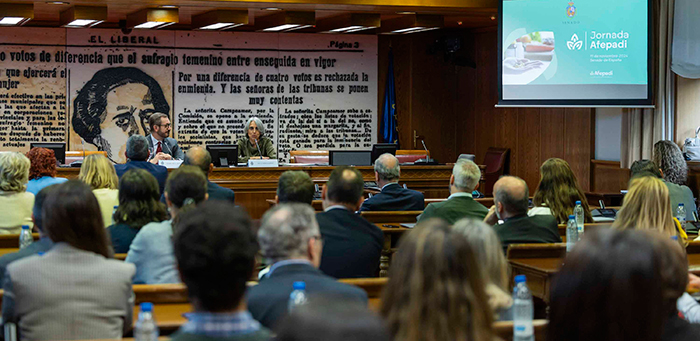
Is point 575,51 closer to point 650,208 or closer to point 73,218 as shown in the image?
point 650,208

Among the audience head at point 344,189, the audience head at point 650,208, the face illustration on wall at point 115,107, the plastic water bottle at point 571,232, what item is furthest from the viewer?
the face illustration on wall at point 115,107

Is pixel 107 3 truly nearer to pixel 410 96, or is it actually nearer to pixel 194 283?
pixel 410 96

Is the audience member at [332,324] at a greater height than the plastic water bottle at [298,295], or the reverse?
the audience member at [332,324]

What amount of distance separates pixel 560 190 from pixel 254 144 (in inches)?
196

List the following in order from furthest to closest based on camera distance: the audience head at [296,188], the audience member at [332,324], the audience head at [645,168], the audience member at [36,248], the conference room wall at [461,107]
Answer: the conference room wall at [461,107] → the audience head at [645,168] → the audience head at [296,188] → the audience member at [36,248] → the audience member at [332,324]

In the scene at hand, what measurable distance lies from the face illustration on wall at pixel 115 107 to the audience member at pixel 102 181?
20.9 feet

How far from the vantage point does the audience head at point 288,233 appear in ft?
8.11

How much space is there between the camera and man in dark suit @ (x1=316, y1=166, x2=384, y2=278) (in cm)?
378

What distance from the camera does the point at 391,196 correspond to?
614 cm

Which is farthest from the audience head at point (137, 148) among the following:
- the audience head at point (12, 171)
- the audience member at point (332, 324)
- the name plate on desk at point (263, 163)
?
the audience member at point (332, 324)

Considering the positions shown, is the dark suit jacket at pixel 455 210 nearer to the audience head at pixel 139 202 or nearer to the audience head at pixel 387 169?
the audience head at pixel 387 169

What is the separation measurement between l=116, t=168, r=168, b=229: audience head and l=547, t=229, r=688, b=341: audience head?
108 inches

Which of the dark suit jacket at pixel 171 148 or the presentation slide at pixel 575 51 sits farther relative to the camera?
the dark suit jacket at pixel 171 148

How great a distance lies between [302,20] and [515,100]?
274cm
